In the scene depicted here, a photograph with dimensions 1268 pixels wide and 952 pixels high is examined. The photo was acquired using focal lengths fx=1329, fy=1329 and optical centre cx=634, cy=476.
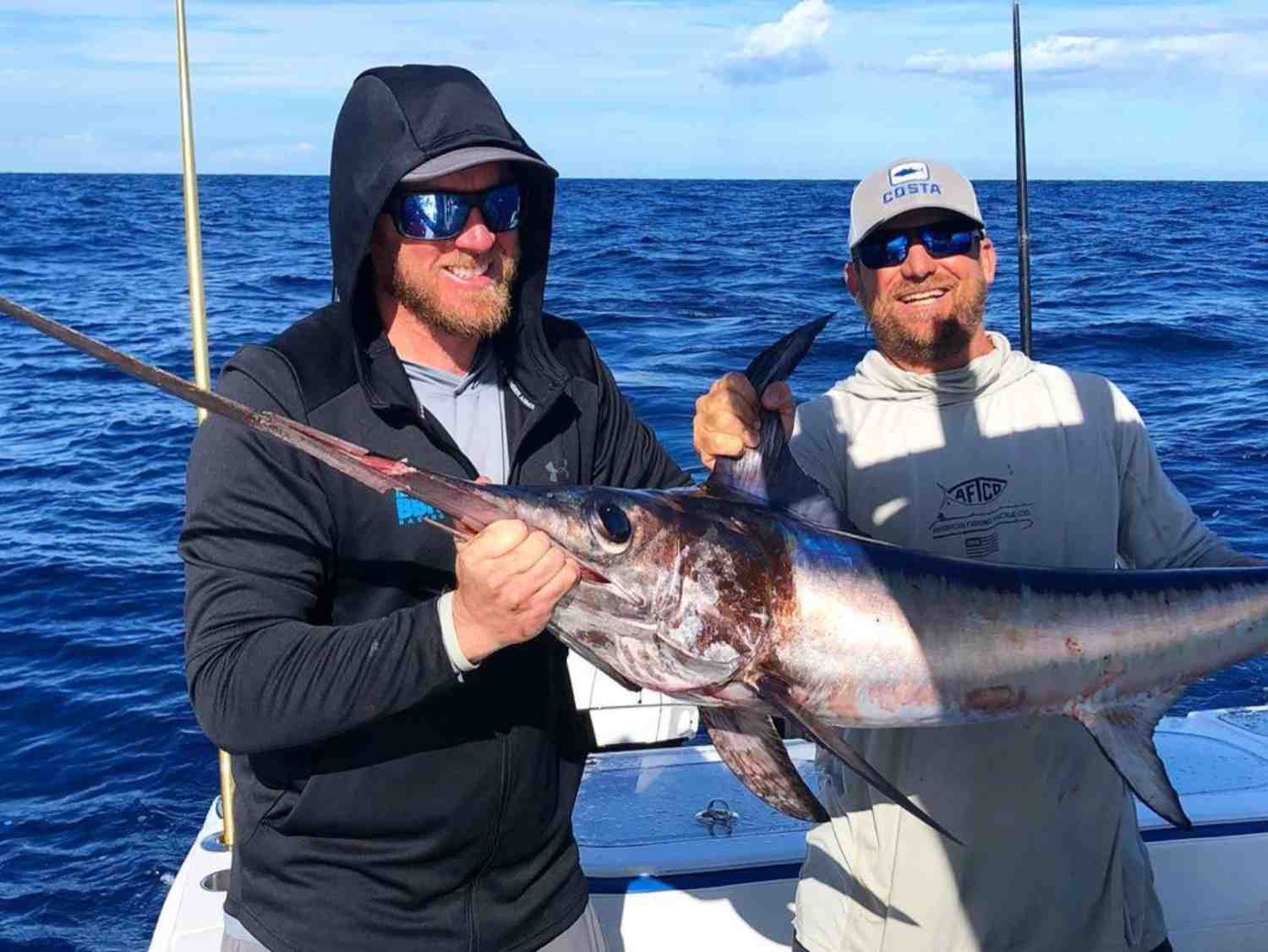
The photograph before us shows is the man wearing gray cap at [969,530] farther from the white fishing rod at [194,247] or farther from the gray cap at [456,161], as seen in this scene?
the white fishing rod at [194,247]

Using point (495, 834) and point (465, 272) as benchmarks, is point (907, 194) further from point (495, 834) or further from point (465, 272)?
point (495, 834)

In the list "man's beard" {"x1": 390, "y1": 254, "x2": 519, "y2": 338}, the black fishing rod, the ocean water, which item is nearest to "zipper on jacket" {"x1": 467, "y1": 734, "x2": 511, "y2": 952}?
"man's beard" {"x1": 390, "y1": 254, "x2": 519, "y2": 338}

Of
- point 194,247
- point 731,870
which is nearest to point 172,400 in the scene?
point 194,247

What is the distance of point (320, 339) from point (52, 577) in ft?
24.6

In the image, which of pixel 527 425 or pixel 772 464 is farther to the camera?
pixel 527 425

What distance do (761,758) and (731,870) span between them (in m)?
1.27

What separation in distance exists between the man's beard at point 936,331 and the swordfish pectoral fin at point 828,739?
101 cm

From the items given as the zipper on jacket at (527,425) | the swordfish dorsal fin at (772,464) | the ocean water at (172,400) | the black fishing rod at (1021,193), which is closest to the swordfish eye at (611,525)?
the swordfish dorsal fin at (772,464)

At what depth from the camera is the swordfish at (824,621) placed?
7.19 feet

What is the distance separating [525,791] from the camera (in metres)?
2.51

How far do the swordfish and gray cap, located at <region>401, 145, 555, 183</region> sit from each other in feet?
2.09

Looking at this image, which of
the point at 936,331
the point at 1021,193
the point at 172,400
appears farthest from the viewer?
the point at 172,400

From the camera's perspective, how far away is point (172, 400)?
1434 cm

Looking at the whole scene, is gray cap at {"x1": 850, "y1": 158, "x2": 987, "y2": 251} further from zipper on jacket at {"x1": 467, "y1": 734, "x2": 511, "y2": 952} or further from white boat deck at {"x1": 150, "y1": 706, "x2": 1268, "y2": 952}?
white boat deck at {"x1": 150, "y1": 706, "x2": 1268, "y2": 952}
